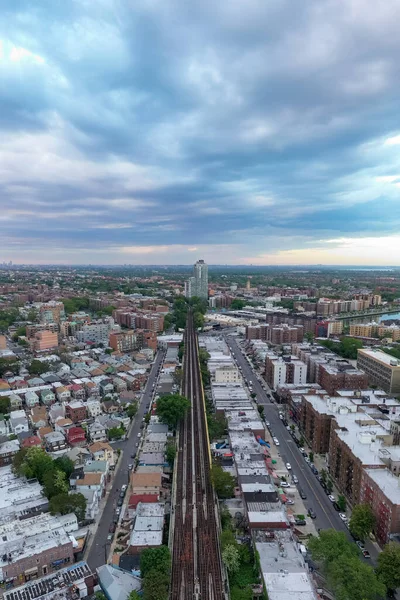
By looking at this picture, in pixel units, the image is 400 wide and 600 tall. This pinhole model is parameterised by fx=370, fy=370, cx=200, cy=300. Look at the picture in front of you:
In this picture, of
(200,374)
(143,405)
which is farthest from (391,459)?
(200,374)

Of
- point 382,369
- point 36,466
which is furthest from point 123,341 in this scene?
point 382,369

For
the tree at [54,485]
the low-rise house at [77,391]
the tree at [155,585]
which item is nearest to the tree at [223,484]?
the tree at [155,585]

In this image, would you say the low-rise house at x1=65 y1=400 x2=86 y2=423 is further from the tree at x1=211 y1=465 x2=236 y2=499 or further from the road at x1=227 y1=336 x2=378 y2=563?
the road at x1=227 y1=336 x2=378 y2=563

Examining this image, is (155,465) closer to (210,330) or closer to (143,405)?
(143,405)

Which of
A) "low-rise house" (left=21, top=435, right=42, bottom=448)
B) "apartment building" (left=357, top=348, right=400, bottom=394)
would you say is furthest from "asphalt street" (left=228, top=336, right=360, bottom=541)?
"low-rise house" (left=21, top=435, right=42, bottom=448)

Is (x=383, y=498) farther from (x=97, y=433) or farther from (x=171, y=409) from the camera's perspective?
(x=97, y=433)
